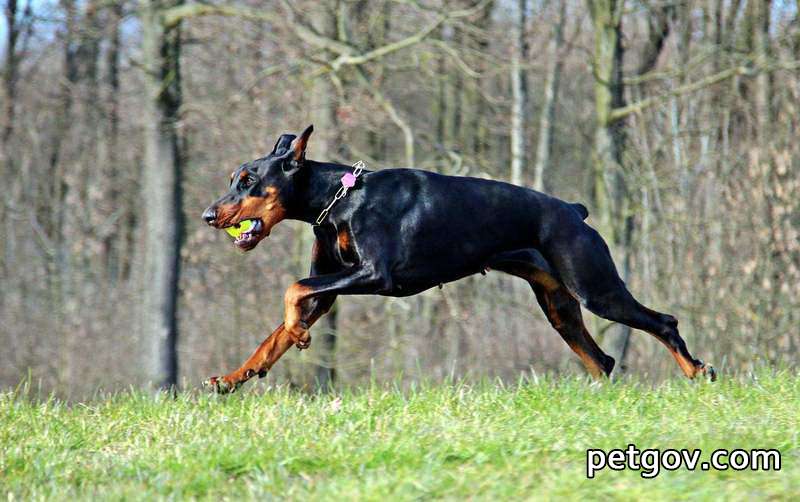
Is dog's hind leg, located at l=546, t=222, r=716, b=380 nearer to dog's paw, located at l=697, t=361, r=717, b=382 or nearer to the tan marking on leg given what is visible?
dog's paw, located at l=697, t=361, r=717, b=382

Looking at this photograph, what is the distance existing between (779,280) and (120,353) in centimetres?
1157

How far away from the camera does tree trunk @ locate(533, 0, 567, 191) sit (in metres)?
18.1

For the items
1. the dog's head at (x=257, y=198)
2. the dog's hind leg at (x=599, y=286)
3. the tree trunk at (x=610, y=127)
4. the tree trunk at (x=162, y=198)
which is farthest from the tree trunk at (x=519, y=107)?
the dog's head at (x=257, y=198)

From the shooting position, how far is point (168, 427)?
583 centimetres

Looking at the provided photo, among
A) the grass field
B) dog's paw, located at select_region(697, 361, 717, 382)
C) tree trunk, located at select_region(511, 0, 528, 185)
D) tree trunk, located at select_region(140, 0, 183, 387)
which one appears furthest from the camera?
tree trunk, located at select_region(511, 0, 528, 185)

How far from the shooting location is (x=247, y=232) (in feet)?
20.3

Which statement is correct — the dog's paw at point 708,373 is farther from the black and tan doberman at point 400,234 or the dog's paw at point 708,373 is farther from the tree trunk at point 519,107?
the tree trunk at point 519,107

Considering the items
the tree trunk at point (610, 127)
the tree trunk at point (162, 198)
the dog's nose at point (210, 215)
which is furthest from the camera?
the tree trunk at point (162, 198)

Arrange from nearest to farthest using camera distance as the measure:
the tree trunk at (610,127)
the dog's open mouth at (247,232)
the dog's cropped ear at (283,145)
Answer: the dog's open mouth at (247,232) < the dog's cropped ear at (283,145) < the tree trunk at (610,127)

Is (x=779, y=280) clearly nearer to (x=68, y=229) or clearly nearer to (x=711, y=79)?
(x=711, y=79)

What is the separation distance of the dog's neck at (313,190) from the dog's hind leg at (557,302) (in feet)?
3.62

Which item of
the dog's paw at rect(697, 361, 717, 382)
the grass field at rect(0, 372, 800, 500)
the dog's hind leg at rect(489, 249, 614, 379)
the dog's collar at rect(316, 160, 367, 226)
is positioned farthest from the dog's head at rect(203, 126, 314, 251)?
the dog's paw at rect(697, 361, 717, 382)

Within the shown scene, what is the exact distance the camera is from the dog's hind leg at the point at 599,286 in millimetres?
6637

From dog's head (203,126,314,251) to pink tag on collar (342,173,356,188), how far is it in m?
0.26
